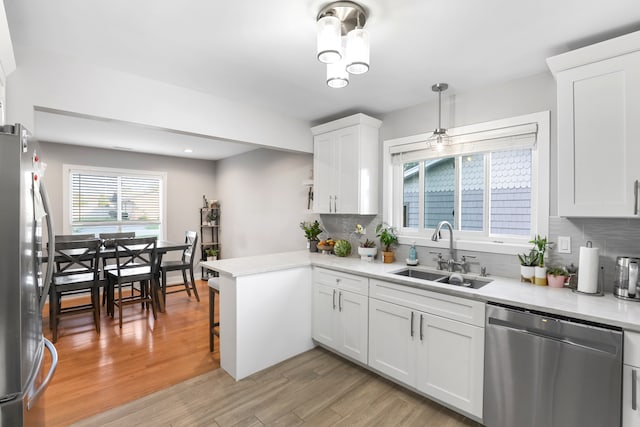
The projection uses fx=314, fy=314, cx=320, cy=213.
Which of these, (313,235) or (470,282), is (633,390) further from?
(313,235)

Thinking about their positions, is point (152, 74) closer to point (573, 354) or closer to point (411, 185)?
point (411, 185)

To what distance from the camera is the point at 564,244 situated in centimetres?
218

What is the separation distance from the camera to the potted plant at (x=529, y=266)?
2.22 metres

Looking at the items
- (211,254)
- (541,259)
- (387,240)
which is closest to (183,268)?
(211,254)

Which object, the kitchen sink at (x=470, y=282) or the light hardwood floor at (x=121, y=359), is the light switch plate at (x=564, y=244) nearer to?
the kitchen sink at (x=470, y=282)

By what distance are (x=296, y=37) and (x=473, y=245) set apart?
205 centimetres

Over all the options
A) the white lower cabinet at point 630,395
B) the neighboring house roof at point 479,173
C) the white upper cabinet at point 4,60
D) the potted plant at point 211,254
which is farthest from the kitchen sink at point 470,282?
the potted plant at point 211,254

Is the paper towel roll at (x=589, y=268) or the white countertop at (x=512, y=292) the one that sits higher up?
the paper towel roll at (x=589, y=268)

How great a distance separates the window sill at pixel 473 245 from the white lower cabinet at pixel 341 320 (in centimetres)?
77

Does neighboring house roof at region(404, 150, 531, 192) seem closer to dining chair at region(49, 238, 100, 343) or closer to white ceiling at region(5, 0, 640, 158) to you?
white ceiling at region(5, 0, 640, 158)

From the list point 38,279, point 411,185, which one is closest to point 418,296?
point 411,185

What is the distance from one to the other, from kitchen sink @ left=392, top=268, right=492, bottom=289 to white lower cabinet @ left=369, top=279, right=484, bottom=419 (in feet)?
1.30

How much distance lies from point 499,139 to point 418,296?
140 centimetres

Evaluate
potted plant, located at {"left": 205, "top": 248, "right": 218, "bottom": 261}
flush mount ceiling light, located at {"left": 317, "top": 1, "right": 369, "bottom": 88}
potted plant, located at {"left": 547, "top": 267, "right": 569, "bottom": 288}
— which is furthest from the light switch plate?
potted plant, located at {"left": 205, "top": 248, "right": 218, "bottom": 261}
